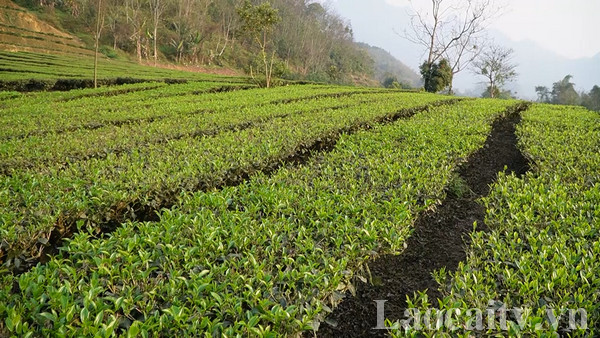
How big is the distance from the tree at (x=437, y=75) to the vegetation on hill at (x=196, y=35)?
1114cm

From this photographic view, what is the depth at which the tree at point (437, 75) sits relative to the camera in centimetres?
3141

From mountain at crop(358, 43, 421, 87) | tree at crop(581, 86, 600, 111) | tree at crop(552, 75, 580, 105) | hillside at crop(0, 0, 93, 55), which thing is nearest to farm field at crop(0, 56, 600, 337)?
hillside at crop(0, 0, 93, 55)

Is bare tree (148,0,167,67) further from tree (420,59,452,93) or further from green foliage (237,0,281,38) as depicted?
tree (420,59,452,93)

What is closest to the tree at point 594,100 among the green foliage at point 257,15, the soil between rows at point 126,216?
the green foliage at point 257,15

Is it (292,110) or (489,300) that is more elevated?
(292,110)

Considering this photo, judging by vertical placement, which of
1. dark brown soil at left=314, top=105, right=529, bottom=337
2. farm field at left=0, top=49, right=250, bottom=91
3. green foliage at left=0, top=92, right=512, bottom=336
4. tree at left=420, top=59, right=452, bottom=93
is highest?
tree at left=420, top=59, right=452, bottom=93

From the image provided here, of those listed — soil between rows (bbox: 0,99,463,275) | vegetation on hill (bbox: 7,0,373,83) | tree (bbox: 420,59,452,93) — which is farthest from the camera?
vegetation on hill (bbox: 7,0,373,83)

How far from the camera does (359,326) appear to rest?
2881 millimetres

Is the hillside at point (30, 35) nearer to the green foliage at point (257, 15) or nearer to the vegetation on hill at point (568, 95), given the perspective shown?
the green foliage at point (257, 15)

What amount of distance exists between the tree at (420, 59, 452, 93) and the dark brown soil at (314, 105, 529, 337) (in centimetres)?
2748

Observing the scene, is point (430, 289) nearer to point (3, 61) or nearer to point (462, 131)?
point (462, 131)

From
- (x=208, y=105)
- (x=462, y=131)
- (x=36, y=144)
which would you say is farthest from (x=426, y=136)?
(x=208, y=105)

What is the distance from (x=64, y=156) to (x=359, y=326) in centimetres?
537

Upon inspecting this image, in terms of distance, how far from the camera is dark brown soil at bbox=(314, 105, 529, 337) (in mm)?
2934
